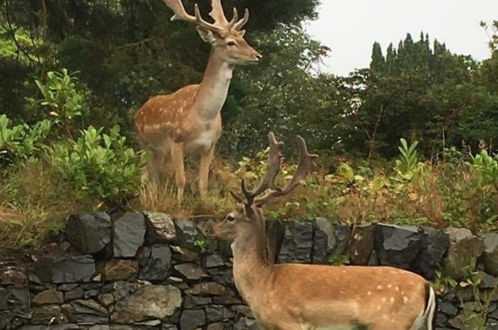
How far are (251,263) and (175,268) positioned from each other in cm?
151

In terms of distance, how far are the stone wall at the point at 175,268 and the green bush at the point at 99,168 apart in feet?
1.05

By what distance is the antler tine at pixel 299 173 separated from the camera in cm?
739

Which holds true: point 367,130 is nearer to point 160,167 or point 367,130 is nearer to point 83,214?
point 160,167

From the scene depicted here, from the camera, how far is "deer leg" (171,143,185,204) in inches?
355

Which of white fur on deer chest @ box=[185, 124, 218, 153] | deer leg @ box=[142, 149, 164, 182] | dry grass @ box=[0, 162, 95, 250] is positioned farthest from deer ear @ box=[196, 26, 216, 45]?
dry grass @ box=[0, 162, 95, 250]

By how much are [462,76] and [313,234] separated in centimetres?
1098

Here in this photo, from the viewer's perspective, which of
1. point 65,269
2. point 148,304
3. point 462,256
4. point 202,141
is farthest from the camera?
point 202,141

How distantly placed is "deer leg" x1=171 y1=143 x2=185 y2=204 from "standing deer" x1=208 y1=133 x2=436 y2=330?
77.2 inches

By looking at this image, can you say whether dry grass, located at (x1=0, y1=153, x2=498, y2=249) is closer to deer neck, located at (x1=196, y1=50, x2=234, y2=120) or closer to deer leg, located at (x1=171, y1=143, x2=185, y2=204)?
deer leg, located at (x1=171, y1=143, x2=185, y2=204)

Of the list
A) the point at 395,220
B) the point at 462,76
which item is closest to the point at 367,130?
the point at 462,76

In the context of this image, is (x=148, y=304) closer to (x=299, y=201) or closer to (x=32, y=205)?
(x=32, y=205)

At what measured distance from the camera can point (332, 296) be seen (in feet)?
22.1

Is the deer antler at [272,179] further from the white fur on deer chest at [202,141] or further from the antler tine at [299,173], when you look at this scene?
the white fur on deer chest at [202,141]

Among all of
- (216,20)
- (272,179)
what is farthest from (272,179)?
(216,20)
